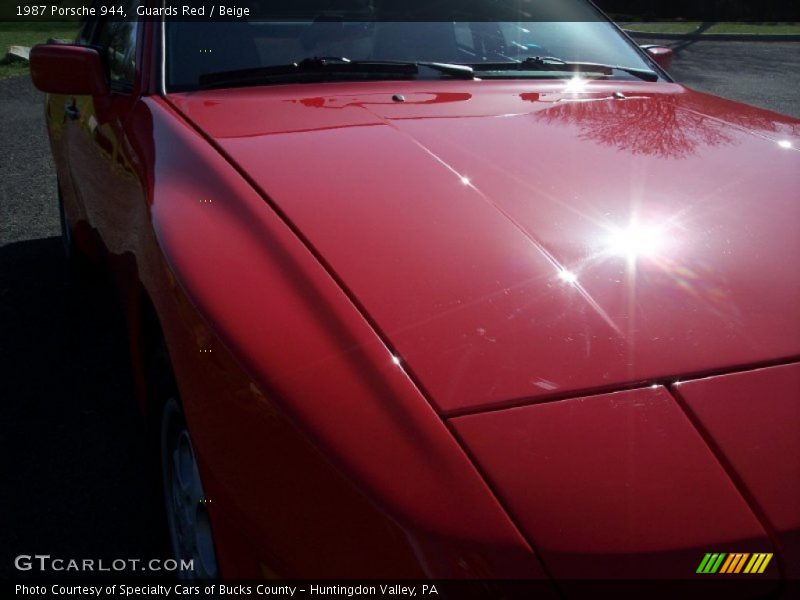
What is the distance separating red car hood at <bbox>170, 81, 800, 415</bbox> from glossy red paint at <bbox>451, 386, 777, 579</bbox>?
5 centimetres

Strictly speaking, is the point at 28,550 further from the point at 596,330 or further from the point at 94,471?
the point at 596,330

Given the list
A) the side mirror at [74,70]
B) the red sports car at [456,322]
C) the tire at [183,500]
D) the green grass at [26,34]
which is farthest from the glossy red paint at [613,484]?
the green grass at [26,34]

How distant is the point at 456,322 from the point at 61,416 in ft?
6.20

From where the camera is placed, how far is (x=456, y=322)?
1348 mm

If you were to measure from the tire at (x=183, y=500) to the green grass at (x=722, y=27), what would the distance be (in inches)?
722

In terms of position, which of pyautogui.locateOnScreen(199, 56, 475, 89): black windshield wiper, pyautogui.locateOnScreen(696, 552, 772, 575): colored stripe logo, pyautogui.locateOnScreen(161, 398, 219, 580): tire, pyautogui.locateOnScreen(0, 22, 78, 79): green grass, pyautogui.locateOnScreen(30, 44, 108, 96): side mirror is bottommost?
pyautogui.locateOnScreen(0, 22, 78, 79): green grass

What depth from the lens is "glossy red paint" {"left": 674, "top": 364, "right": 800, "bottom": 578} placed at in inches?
43.3

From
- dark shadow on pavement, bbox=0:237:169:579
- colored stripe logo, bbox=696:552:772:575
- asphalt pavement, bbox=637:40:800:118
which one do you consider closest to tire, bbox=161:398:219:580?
dark shadow on pavement, bbox=0:237:169:579

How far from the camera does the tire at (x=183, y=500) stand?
5.39 feet

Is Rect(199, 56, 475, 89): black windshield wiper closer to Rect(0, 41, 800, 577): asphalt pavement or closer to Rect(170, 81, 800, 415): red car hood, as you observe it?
Rect(170, 81, 800, 415): red car hood

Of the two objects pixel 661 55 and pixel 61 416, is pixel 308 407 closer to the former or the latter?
pixel 61 416

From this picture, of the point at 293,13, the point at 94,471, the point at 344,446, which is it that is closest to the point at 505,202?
the point at 344,446

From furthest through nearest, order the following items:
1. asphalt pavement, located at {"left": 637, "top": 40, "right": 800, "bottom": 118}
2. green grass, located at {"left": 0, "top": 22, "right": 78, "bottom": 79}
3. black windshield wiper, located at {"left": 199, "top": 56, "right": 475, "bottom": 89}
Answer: green grass, located at {"left": 0, "top": 22, "right": 78, "bottom": 79} < asphalt pavement, located at {"left": 637, "top": 40, "right": 800, "bottom": 118} < black windshield wiper, located at {"left": 199, "top": 56, "right": 475, "bottom": 89}

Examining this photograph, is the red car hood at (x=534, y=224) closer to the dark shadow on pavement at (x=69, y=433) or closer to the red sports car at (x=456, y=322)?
the red sports car at (x=456, y=322)
